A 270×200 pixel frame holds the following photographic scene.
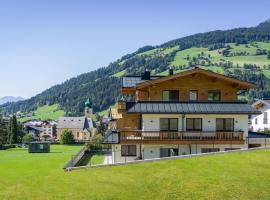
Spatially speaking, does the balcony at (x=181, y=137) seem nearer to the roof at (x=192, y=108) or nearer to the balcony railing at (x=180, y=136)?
the balcony railing at (x=180, y=136)

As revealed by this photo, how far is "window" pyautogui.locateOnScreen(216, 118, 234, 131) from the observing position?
4197cm

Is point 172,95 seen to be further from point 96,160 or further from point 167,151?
point 96,160

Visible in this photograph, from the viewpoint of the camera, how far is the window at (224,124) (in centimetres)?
4197

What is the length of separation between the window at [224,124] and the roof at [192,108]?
46.0 inches

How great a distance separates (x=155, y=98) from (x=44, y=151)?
1900 inches

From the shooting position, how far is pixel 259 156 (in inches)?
1346

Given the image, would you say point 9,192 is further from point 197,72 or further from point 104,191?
point 197,72

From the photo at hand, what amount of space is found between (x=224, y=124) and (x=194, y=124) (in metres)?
2.64

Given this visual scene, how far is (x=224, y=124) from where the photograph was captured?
4203 cm

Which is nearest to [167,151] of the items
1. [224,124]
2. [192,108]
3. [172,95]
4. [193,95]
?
[192,108]

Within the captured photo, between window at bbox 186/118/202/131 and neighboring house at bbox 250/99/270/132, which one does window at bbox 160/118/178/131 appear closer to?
window at bbox 186/118/202/131

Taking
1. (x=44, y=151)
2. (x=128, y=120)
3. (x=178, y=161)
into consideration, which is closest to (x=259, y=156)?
(x=178, y=161)

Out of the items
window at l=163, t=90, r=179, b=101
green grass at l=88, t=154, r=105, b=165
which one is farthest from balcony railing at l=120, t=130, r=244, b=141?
green grass at l=88, t=154, r=105, b=165

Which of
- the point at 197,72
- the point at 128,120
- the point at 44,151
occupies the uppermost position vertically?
the point at 197,72
